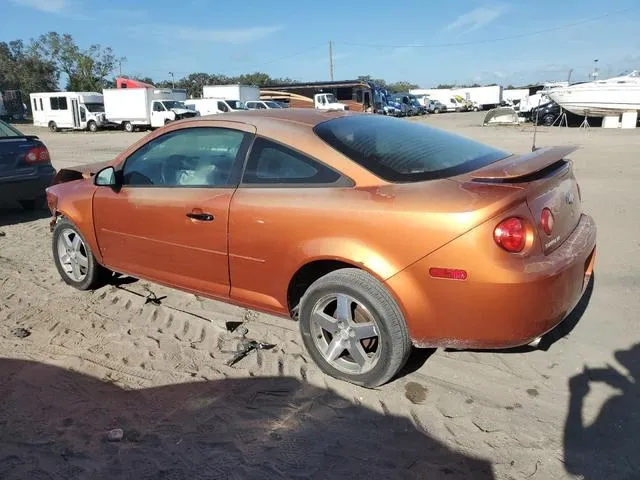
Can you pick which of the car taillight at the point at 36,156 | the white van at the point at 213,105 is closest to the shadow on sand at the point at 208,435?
the car taillight at the point at 36,156

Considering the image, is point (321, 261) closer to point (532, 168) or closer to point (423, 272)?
point (423, 272)

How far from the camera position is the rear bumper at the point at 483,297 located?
2613 mm

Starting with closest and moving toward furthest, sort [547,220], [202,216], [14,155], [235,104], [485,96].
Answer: [547,220], [202,216], [14,155], [235,104], [485,96]

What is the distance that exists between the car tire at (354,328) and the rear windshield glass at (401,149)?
66 centimetres

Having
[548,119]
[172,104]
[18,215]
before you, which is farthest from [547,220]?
[172,104]

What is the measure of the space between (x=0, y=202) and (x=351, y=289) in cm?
622

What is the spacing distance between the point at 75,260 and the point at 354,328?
301 cm

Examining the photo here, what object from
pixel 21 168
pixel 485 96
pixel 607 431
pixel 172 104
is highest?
pixel 485 96

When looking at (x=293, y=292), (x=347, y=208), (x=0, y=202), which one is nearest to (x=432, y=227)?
(x=347, y=208)

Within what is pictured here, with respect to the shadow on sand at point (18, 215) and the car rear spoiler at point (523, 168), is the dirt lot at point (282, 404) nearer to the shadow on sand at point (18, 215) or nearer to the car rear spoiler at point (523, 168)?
the car rear spoiler at point (523, 168)

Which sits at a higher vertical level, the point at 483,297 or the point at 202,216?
the point at 202,216

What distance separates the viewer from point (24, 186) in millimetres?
7320

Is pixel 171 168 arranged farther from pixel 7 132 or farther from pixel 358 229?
pixel 7 132

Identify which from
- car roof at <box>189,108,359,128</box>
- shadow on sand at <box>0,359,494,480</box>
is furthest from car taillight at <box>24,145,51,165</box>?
shadow on sand at <box>0,359,494,480</box>
